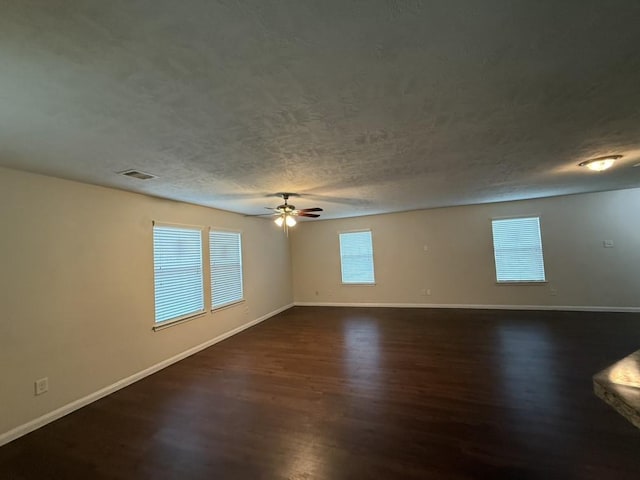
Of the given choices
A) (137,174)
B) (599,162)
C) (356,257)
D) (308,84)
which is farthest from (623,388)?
(356,257)

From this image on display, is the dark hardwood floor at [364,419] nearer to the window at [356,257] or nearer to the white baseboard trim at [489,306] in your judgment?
the white baseboard trim at [489,306]

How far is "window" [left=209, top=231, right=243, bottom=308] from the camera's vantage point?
16.6ft

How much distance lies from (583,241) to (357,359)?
5453 millimetres

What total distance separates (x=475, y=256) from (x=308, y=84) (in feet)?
20.2

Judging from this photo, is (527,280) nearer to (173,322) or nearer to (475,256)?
(475,256)

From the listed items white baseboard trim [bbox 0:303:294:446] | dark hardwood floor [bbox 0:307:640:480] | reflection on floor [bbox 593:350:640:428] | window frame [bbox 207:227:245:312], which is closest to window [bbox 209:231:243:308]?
window frame [bbox 207:227:245:312]

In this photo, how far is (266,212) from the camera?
577 centimetres

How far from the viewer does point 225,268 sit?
5336 mm

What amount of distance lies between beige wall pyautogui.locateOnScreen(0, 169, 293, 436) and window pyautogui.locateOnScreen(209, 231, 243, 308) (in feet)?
2.85

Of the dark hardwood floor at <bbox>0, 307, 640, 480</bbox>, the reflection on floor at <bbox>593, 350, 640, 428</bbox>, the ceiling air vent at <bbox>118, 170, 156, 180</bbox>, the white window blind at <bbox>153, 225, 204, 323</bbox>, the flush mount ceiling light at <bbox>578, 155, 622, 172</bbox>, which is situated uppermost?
the ceiling air vent at <bbox>118, 170, 156, 180</bbox>

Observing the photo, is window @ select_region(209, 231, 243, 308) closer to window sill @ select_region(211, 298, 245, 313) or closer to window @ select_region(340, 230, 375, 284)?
window sill @ select_region(211, 298, 245, 313)

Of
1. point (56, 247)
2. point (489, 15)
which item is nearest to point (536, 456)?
point (489, 15)

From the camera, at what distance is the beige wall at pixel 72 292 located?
254 cm

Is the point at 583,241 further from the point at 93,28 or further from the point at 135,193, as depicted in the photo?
the point at 135,193
